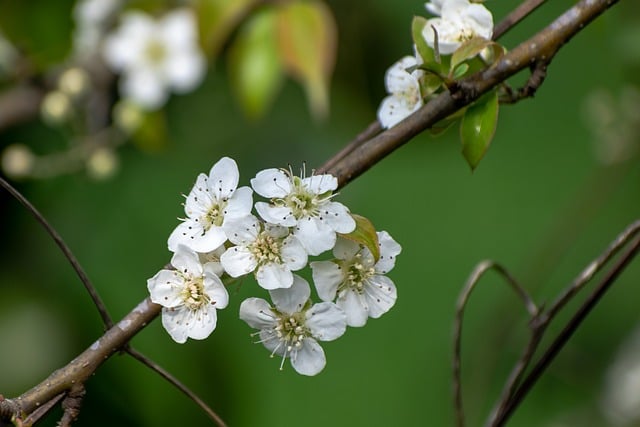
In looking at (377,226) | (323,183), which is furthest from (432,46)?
(377,226)

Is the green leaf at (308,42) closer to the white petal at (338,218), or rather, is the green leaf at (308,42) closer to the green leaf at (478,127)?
the green leaf at (478,127)

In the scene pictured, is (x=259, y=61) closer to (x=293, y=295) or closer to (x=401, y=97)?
(x=401, y=97)

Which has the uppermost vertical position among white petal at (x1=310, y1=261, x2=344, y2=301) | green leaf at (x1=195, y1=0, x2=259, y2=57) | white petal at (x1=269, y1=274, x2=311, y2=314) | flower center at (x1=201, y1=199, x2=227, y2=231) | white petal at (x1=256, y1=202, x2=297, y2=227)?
green leaf at (x1=195, y1=0, x2=259, y2=57)

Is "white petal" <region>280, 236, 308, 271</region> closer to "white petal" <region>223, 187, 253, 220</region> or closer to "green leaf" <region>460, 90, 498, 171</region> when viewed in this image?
"white petal" <region>223, 187, 253, 220</region>

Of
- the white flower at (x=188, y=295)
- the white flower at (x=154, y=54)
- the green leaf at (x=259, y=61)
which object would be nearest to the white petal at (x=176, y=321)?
the white flower at (x=188, y=295)

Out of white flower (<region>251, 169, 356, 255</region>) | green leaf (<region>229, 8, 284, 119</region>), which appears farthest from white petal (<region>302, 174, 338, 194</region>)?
green leaf (<region>229, 8, 284, 119</region>)

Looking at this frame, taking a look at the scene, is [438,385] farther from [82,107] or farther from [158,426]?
[82,107]

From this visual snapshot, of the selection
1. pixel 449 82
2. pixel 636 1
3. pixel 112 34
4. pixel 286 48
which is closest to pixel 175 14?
pixel 112 34
